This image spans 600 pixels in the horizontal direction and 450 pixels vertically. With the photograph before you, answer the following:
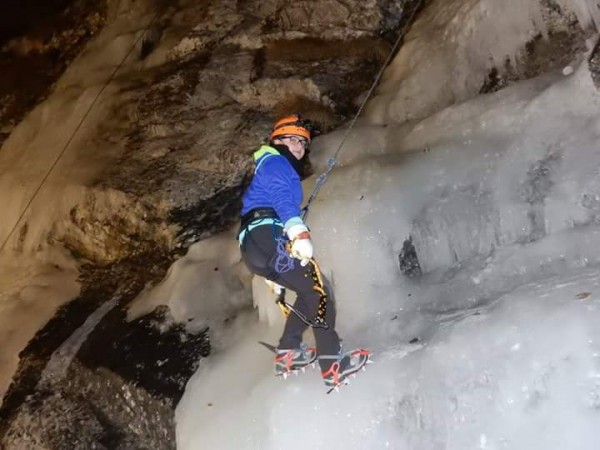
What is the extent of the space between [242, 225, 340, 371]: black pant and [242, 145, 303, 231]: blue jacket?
187 millimetres

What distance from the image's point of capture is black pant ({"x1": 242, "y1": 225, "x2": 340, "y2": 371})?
139 inches

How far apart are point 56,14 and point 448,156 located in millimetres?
7780

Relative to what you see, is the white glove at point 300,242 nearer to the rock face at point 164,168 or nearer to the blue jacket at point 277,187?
the blue jacket at point 277,187

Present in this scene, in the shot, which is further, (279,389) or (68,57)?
(68,57)

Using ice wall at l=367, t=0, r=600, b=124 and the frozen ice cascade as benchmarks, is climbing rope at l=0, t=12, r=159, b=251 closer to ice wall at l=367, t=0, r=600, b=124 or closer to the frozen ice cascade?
the frozen ice cascade

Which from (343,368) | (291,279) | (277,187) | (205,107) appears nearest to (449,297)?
(343,368)

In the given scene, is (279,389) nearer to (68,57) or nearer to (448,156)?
(448,156)

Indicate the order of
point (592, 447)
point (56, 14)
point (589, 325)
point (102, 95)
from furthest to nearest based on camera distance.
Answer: point (56, 14)
point (102, 95)
point (589, 325)
point (592, 447)

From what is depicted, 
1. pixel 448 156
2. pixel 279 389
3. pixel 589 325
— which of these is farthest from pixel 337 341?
pixel 448 156

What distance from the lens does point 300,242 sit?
3227mm

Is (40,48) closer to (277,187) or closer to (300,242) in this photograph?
(277,187)

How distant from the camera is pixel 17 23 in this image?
10352 mm

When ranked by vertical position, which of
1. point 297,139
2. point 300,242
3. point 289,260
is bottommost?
point 289,260

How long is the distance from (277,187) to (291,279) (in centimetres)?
51
